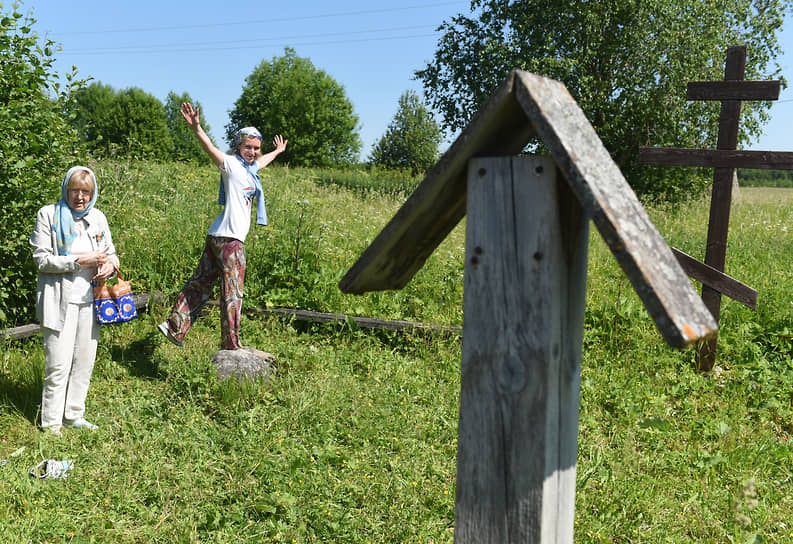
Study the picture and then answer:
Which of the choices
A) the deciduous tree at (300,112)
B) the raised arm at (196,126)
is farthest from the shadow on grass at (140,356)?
the deciduous tree at (300,112)

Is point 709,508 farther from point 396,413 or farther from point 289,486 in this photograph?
point 289,486

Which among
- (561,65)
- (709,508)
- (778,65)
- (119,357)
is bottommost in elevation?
(709,508)

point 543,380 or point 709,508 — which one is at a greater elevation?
point 543,380

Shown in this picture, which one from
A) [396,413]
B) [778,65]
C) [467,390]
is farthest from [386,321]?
[778,65]

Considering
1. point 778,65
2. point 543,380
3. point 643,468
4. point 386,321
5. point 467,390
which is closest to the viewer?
point 543,380

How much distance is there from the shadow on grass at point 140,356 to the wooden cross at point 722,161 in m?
5.19

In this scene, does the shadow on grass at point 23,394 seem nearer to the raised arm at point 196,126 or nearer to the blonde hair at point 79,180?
the blonde hair at point 79,180

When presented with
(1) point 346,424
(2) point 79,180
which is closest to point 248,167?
(2) point 79,180

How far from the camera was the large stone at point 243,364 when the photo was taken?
208 inches

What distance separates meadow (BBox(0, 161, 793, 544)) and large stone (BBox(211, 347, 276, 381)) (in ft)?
0.54

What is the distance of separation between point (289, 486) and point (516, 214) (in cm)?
276

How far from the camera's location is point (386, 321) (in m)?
6.65

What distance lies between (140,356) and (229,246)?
1563mm

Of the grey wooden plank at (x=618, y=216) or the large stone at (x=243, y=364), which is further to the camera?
the large stone at (x=243, y=364)
